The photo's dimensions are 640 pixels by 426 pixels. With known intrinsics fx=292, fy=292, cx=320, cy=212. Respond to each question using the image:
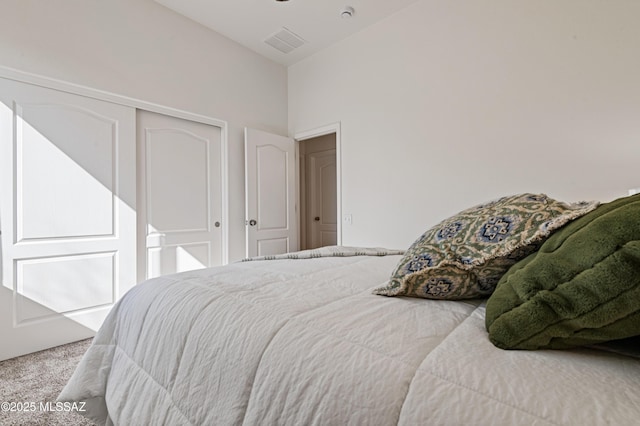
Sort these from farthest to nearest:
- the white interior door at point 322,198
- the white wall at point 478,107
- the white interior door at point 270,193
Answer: the white interior door at point 322,198 < the white interior door at point 270,193 < the white wall at point 478,107

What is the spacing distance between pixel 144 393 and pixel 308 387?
2.28 ft

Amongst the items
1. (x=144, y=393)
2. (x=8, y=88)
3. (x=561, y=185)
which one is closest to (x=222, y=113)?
(x=8, y=88)

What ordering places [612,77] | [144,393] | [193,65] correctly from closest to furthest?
[144,393]
[612,77]
[193,65]

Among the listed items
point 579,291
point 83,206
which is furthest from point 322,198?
point 579,291

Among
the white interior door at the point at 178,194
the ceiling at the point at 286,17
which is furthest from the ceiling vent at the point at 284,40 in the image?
the white interior door at the point at 178,194

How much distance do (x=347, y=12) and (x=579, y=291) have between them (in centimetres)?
323

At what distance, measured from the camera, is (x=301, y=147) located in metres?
5.05

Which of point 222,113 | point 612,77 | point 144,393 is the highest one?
point 222,113

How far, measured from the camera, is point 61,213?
234 centimetres

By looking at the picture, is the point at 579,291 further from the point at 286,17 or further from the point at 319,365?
the point at 286,17

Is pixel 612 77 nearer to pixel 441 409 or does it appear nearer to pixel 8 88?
pixel 441 409

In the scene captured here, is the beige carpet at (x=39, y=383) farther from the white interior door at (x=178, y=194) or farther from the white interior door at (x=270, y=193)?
the white interior door at (x=270, y=193)

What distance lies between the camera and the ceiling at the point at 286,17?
2.83 metres

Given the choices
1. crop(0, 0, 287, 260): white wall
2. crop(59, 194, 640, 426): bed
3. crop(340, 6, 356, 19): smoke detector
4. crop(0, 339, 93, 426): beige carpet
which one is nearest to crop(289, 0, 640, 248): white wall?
crop(340, 6, 356, 19): smoke detector
